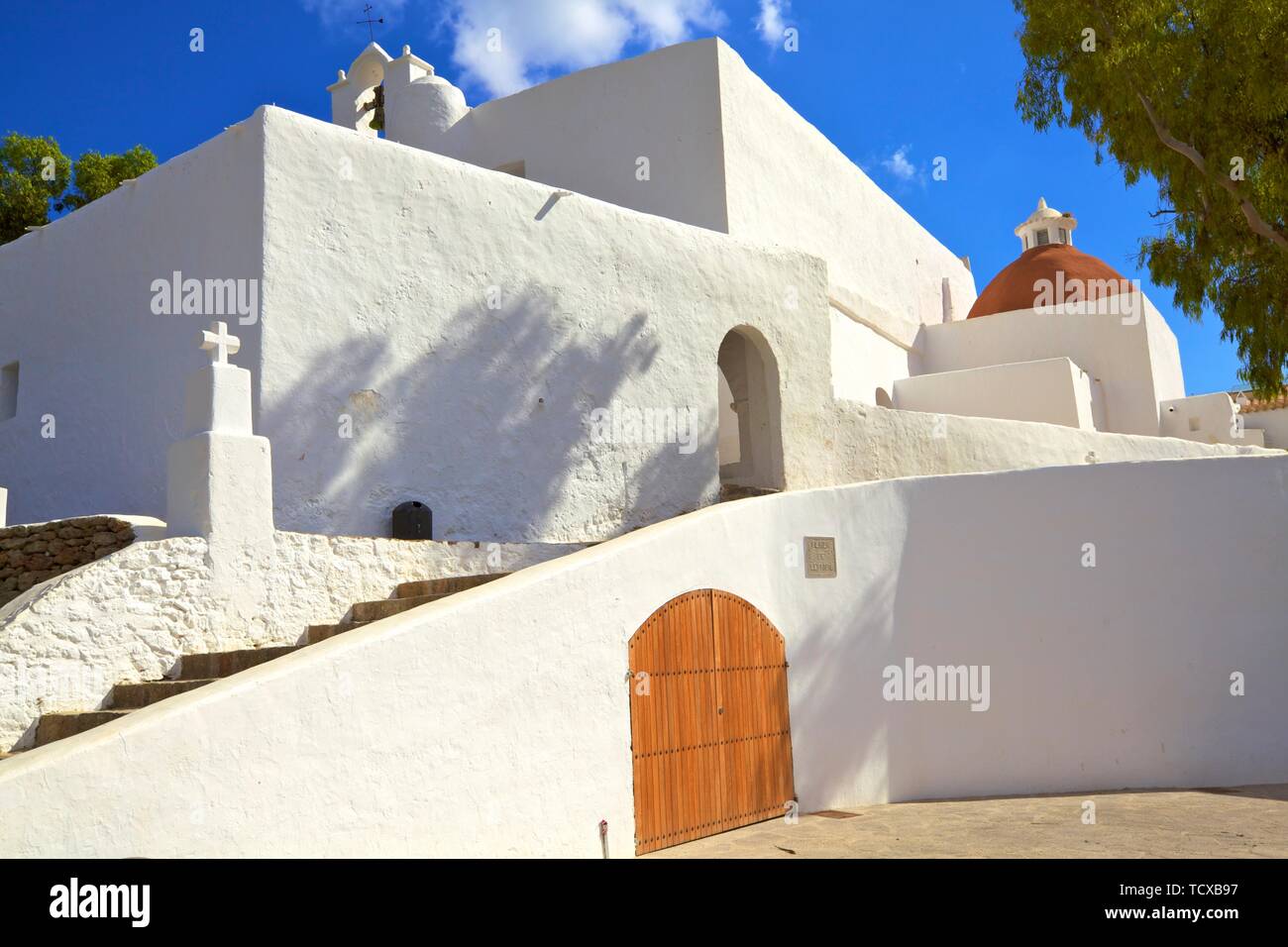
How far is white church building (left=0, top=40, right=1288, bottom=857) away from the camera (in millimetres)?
5930

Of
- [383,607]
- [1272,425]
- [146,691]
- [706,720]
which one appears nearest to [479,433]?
[383,607]

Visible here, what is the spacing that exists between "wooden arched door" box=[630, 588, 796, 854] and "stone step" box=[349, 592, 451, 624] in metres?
1.52

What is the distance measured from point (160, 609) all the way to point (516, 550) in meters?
3.03

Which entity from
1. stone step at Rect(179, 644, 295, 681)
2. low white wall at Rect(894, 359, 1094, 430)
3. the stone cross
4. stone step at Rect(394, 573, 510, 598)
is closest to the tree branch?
low white wall at Rect(894, 359, 1094, 430)

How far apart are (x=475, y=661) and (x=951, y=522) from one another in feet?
17.4

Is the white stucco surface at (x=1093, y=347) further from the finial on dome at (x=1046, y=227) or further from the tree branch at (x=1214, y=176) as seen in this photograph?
the tree branch at (x=1214, y=176)

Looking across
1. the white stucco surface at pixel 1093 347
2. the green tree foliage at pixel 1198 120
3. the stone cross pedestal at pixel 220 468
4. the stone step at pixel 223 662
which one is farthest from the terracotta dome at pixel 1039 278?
the stone step at pixel 223 662

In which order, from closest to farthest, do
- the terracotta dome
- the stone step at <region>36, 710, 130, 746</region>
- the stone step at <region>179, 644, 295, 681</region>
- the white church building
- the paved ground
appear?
the white church building
the stone step at <region>36, 710, 130, 746</region>
the stone step at <region>179, 644, 295, 681</region>
the paved ground
the terracotta dome

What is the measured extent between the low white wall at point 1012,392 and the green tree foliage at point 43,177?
1373 centimetres

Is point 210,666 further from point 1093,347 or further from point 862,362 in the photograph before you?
point 1093,347

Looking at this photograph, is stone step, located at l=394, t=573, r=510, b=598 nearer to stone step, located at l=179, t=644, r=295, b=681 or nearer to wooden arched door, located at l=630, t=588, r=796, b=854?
wooden arched door, located at l=630, t=588, r=796, b=854

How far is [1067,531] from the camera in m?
10.2
